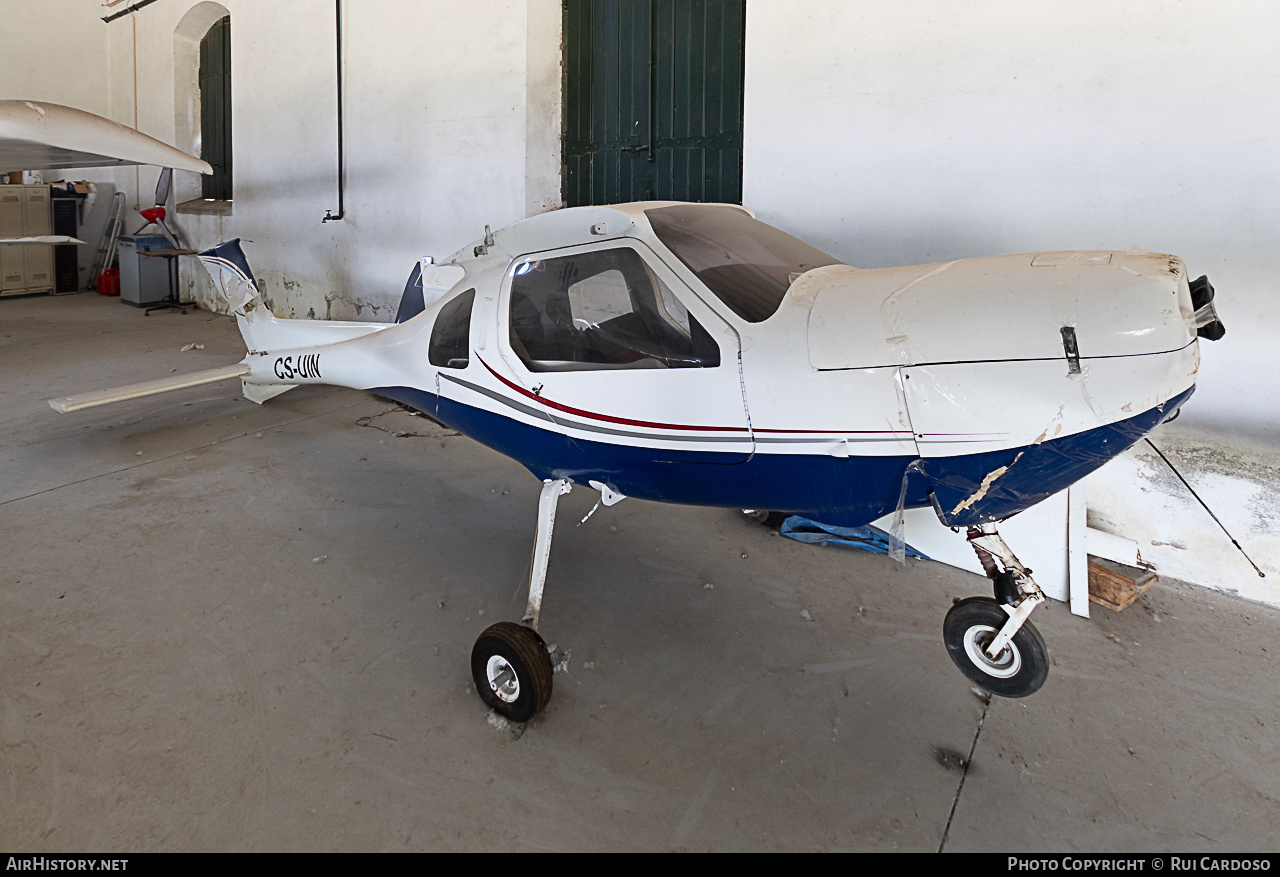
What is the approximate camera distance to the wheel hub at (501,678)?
7.67 ft

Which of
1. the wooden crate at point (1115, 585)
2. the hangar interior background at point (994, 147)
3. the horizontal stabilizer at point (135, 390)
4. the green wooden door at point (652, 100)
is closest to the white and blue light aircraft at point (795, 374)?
the hangar interior background at point (994, 147)

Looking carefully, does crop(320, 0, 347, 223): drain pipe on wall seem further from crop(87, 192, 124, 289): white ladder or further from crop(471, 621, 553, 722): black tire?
crop(471, 621, 553, 722): black tire

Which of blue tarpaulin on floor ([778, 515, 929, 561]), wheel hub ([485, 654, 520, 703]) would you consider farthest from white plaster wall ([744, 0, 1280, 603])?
wheel hub ([485, 654, 520, 703])

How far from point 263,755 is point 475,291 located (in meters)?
1.60

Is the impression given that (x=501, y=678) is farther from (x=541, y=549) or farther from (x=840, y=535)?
(x=840, y=535)

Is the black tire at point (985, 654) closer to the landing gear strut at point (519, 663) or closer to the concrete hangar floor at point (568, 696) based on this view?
the concrete hangar floor at point (568, 696)

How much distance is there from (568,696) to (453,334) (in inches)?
53.4

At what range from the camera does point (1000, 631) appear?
2271mm

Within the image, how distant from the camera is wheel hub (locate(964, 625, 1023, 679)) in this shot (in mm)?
2307

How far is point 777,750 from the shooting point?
7.26 feet

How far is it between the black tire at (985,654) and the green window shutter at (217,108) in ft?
34.5

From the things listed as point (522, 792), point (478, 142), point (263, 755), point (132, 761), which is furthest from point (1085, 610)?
point (478, 142)
